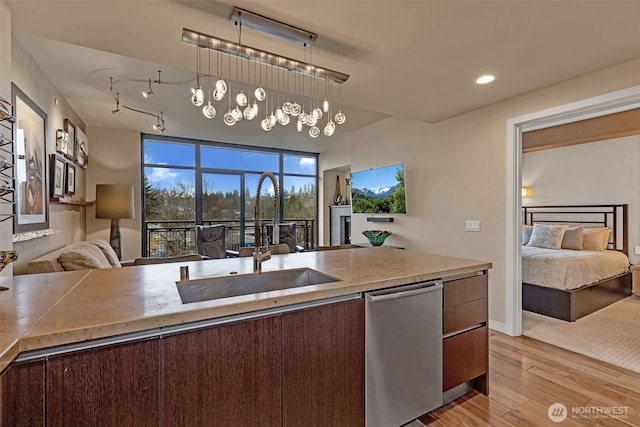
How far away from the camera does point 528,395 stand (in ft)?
6.60

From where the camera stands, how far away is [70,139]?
3.71 metres

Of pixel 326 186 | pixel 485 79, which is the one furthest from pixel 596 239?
pixel 326 186

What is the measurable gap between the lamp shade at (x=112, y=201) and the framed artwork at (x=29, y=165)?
158 cm

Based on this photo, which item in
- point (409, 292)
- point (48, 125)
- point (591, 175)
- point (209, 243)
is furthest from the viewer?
point (591, 175)

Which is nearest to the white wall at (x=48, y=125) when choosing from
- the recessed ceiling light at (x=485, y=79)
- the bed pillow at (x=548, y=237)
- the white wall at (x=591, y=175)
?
the recessed ceiling light at (x=485, y=79)

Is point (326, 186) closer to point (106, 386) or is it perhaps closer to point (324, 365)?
point (324, 365)

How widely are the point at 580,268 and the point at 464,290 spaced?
2.57 meters

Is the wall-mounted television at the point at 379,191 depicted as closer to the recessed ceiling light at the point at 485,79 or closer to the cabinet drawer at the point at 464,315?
the recessed ceiling light at the point at 485,79

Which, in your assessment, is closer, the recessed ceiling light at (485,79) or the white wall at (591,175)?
the recessed ceiling light at (485,79)

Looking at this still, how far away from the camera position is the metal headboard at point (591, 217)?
4.62 m

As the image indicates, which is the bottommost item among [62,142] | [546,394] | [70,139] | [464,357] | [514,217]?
[546,394]

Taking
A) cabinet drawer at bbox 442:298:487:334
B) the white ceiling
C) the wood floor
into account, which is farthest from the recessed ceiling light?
the wood floor

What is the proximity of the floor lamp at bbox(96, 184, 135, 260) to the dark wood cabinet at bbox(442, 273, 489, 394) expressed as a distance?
15.1ft

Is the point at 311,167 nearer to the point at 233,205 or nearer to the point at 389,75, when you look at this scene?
the point at 233,205
